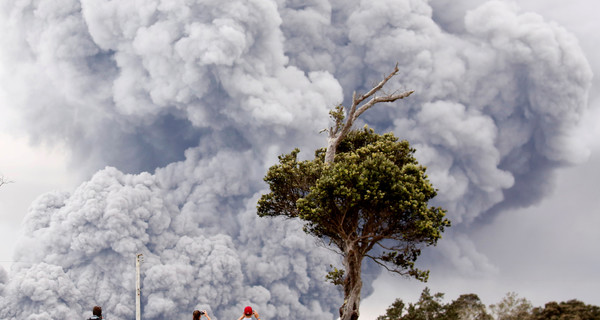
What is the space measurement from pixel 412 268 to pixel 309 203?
5329mm

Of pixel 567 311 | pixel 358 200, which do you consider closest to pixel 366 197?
pixel 358 200

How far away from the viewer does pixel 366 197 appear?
19938mm

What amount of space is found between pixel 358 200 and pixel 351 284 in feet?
11.5

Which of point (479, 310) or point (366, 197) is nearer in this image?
point (366, 197)

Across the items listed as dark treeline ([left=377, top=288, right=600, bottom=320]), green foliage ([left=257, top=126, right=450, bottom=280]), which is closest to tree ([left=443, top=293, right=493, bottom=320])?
dark treeline ([left=377, top=288, right=600, bottom=320])

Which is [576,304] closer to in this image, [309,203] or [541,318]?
[541,318]

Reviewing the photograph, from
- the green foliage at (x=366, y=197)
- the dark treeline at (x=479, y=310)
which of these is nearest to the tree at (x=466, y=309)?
the dark treeline at (x=479, y=310)

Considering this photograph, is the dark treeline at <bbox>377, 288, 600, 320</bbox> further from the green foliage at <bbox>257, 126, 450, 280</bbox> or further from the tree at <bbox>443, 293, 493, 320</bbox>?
the green foliage at <bbox>257, 126, 450, 280</bbox>

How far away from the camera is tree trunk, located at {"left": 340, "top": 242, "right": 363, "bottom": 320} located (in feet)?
69.0

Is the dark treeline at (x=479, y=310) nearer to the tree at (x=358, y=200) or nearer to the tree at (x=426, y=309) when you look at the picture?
the tree at (x=426, y=309)

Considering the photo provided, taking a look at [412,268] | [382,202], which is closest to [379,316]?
[412,268]

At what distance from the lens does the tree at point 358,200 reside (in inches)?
803

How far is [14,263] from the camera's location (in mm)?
95938

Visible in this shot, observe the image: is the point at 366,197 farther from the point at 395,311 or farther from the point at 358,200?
the point at 395,311
